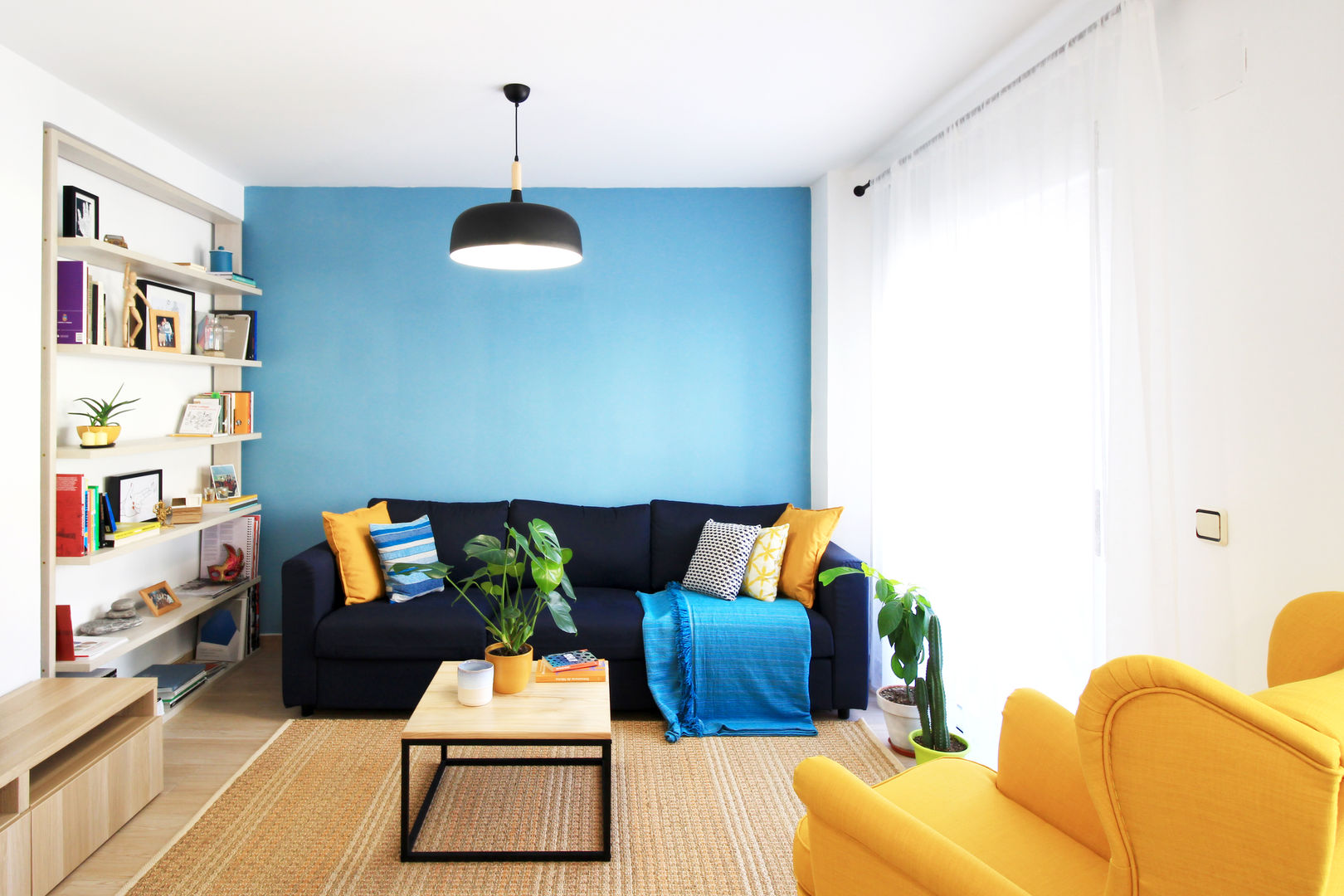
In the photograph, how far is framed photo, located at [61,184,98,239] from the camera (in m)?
2.75

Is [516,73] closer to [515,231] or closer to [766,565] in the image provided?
[515,231]

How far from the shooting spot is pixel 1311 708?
844 millimetres

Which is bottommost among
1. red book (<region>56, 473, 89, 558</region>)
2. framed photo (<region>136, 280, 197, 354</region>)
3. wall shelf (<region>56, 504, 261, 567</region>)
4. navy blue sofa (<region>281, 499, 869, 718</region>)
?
navy blue sofa (<region>281, 499, 869, 718</region>)

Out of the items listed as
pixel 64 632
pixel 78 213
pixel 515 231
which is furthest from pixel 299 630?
pixel 515 231

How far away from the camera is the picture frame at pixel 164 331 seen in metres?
3.24

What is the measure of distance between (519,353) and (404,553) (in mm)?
1302

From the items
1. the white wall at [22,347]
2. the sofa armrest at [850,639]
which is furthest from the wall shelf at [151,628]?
the sofa armrest at [850,639]

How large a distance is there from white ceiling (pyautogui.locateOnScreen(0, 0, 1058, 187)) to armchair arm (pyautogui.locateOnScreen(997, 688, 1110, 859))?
6.80 feet

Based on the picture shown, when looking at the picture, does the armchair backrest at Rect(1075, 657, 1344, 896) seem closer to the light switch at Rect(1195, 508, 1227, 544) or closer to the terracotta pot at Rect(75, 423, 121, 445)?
the light switch at Rect(1195, 508, 1227, 544)

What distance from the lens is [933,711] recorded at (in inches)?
103

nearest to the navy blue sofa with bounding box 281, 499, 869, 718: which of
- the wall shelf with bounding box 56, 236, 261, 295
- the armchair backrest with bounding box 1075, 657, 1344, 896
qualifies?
the wall shelf with bounding box 56, 236, 261, 295

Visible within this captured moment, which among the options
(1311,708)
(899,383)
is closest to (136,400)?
(899,383)

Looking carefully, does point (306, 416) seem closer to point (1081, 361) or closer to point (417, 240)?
point (417, 240)

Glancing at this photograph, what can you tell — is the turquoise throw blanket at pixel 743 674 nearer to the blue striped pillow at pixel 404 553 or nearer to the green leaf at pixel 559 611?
the green leaf at pixel 559 611
